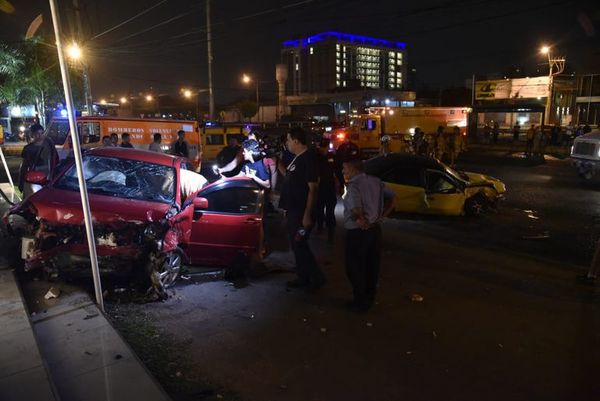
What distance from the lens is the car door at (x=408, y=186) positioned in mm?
10555

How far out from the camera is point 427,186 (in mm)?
10586

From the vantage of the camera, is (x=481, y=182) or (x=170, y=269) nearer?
(x=170, y=269)

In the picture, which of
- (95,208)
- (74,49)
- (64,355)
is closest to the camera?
(64,355)

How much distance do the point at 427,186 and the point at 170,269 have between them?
6413mm

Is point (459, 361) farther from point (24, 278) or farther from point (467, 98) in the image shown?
point (467, 98)

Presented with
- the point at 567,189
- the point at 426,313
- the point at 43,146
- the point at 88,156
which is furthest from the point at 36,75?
the point at 426,313

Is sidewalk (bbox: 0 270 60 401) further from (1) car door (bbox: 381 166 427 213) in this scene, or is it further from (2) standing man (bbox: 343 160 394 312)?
Answer: (1) car door (bbox: 381 166 427 213)

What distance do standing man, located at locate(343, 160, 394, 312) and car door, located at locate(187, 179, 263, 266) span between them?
1.64 m

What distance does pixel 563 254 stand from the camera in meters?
8.23

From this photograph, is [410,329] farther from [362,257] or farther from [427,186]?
[427,186]

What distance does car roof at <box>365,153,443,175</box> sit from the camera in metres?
10.5

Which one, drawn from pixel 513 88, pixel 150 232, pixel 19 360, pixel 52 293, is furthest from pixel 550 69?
pixel 19 360

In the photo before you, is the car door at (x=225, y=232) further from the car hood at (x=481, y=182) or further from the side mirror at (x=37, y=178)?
the car hood at (x=481, y=182)

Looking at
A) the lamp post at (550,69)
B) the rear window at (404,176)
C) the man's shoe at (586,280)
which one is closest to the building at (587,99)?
the lamp post at (550,69)
